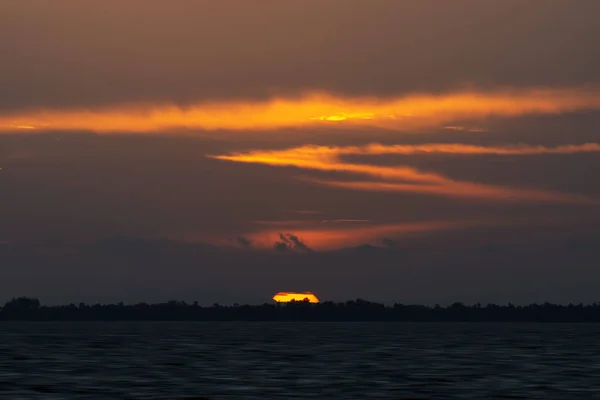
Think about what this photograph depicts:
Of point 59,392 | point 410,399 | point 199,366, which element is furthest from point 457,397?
point 199,366

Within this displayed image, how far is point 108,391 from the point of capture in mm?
74000

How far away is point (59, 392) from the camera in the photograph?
72.2 metres

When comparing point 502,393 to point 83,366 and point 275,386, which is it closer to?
point 275,386

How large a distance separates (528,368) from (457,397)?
35.3 metres

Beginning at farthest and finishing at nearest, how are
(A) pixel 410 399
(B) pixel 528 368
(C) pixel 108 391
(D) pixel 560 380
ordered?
(B) pixel 528 368, (D) pixel 560 380, (C) pixel 108 391, (A) pixel 410 399

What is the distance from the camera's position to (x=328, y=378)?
3457 inches

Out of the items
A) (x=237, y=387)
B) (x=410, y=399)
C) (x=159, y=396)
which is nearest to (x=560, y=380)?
(x=410, y=399)

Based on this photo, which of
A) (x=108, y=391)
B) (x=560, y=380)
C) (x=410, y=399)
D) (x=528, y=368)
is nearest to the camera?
(x=410, y=399)

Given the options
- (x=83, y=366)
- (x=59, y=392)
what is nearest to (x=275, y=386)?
(x=59, y=392)

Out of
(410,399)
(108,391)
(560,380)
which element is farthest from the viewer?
(560,380)

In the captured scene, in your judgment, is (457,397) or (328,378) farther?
(328,378)

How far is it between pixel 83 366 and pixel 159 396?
3513 cm

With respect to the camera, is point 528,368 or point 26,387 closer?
point 26,387

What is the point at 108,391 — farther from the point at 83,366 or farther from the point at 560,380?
the point at 560,380
